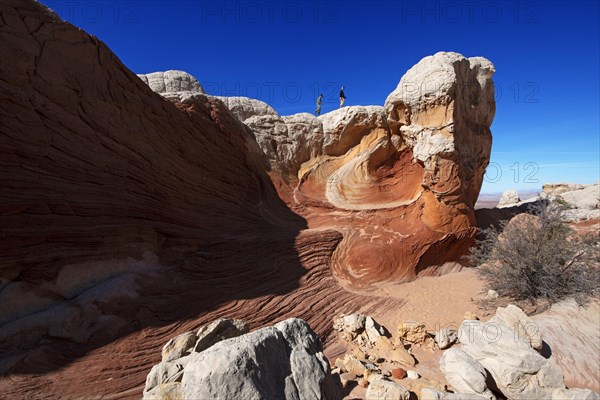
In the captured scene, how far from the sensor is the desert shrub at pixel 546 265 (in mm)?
5984

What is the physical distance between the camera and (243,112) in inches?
393

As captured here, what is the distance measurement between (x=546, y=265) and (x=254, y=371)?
678 cm

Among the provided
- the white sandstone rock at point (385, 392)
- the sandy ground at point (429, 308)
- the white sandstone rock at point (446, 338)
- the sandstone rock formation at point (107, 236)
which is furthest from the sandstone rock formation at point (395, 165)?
the white sandstone rock at point (385, 392)

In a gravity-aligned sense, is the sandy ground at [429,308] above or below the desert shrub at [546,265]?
below

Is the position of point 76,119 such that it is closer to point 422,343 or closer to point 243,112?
point 243,112

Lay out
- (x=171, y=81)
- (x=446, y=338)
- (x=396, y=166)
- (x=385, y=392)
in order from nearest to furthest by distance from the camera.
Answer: (x=385, y=392)
(x=446, y=338)
(x=171, y=81)
(x=396, y=166)

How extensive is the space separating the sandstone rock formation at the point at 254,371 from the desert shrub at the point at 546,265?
221 inches

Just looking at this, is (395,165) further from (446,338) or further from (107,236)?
(107,236)

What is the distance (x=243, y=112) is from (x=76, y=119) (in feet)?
17.7

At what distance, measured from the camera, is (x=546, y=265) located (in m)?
6.18

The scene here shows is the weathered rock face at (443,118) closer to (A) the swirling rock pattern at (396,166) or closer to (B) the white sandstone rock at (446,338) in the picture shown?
(A) the swirling rock pattern at (396,166)

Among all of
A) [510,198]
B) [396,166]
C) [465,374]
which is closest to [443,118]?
[396,166]

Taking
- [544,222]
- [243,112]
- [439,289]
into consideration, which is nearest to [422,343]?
[439,289]

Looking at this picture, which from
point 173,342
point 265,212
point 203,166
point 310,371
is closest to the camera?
point 310,371
